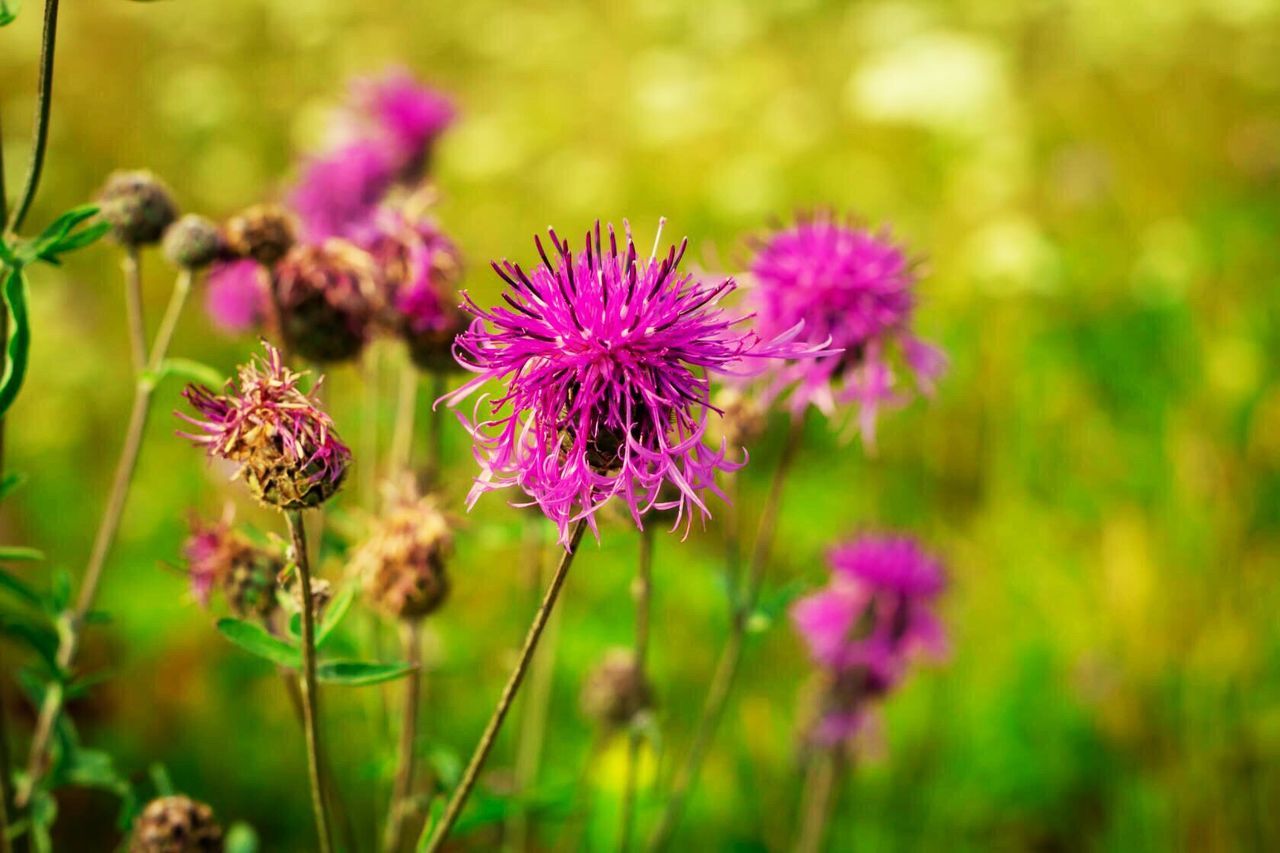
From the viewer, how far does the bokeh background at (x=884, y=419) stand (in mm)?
3148

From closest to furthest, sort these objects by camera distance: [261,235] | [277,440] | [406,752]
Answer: [277,440], [406,752], [261,235]

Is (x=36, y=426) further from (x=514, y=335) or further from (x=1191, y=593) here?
(x=1191, y=593)

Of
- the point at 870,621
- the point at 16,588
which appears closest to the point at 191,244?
the point at 16,588

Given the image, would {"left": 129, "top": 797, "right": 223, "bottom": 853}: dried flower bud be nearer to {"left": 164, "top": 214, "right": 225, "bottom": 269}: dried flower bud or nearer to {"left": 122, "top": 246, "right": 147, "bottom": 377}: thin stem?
{"left": 122, "top": 246, "right": 147, "bottom": 377}: thin stem

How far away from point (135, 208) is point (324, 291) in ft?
1.02

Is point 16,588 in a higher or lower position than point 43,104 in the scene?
lower

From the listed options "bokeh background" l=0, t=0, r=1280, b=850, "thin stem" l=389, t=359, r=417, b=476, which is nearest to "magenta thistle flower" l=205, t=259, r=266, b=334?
"bokeh background" l=0, t=0, r=1280, b=850

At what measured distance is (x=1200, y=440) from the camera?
13.4ft

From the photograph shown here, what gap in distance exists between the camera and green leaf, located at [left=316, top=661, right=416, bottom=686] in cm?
129

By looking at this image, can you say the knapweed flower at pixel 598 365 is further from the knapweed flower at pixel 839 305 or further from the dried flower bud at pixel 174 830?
the dried flower bud at pixel 174 830

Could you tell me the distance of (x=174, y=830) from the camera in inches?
59.7

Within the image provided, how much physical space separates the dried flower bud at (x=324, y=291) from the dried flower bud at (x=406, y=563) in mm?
358

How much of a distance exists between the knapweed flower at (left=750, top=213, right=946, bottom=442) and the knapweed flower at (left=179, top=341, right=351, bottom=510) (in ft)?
2.70

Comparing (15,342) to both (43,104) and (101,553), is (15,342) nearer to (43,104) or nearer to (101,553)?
(43,104)
